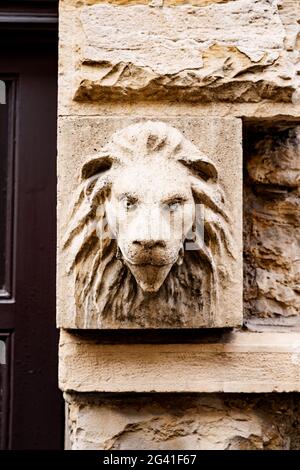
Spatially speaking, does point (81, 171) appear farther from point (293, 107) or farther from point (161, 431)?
point (161, 431)

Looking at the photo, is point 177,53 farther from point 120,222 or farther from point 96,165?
point 120,222

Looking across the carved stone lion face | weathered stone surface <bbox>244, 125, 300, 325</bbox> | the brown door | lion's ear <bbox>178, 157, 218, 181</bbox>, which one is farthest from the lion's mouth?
the brown door

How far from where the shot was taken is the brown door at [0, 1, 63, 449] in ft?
5.25

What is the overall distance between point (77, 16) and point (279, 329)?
803 mm

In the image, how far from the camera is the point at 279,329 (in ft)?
4.48

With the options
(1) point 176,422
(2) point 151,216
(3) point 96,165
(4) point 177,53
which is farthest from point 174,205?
(1) point 176,422

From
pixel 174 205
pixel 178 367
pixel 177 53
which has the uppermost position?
pixel 177 53

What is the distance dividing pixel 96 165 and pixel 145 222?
210 millimetres

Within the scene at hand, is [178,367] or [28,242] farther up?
[28,242]

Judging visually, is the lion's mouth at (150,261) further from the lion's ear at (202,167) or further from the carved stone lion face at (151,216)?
the lion's ear at (202,167)

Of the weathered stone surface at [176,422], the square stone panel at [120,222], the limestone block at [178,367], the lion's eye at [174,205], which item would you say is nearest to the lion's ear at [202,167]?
the square stone panel at [120,222]

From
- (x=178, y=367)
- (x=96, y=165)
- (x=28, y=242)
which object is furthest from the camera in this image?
(x=28, y=242)

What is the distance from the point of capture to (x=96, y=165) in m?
1.21

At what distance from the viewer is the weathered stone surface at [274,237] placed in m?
1.39
